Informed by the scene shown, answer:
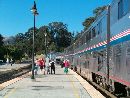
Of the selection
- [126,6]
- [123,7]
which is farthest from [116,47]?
[126,6]

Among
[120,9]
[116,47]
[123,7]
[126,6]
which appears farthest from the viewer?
[116,47]

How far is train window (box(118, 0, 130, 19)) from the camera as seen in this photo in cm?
1512

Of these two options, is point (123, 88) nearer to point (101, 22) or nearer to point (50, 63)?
point (101, 22)

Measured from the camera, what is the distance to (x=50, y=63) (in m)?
51.2

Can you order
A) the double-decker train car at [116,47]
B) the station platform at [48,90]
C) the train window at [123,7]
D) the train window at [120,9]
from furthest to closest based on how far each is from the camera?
the station platform at [48,90], the train window at [120,9], the train window at [123,7], the double-decker train car at [116,47]

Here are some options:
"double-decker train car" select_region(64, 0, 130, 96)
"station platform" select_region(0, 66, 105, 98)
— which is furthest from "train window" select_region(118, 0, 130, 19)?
"station platform" select_region(0, 66, 105, 98)

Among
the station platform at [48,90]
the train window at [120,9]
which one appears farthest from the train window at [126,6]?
the station platform at [48,90]

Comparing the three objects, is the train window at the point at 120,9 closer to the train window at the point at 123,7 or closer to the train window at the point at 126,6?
the train window at the point at 123,7

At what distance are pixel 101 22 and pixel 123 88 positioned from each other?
535 centimetres

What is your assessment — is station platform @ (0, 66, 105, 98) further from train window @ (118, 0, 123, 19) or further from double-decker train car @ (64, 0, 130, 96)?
train window @ (118, 0, 123, 19)

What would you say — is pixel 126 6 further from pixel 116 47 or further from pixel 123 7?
pixel 116 47

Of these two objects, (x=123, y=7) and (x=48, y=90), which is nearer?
(x=123, y=7)

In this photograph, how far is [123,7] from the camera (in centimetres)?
1598

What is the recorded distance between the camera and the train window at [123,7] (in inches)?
595
